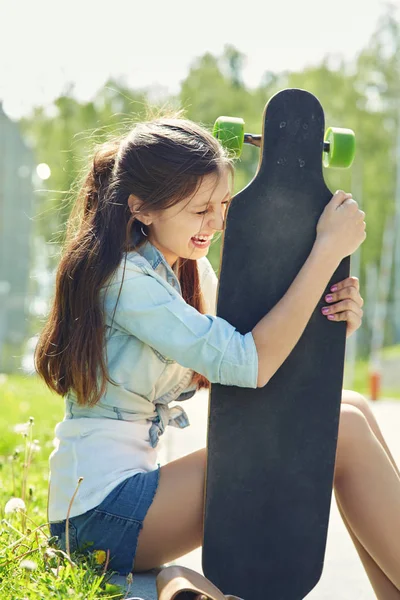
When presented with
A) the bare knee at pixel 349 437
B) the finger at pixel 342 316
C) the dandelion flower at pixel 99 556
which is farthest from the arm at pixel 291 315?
the dandelion flower at pixel 99 556

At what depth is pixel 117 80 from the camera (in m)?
23.2

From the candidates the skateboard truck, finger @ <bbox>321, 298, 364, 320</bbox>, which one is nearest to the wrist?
finger @ <bbox>321, 298, 364, 320</bbox>

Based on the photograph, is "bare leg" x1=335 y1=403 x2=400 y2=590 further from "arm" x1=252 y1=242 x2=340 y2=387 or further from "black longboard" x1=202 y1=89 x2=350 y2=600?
"arm" x1=252 y1=242 x2=340 y2=387

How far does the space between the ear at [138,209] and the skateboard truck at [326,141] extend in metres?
0.29

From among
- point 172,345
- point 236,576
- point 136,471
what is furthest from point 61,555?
point 172,345

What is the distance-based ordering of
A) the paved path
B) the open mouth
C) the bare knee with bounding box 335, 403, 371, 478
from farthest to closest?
1. the paved path
2. the open mouth
3. the bare knee with bounding box 335, 403, 371, 478

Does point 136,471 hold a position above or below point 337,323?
below

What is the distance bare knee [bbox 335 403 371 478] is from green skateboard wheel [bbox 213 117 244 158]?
76 centimetres

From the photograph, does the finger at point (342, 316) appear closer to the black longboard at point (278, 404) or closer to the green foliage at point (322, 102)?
the black longboard at point (278, 404)

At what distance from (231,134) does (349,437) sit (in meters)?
0.87

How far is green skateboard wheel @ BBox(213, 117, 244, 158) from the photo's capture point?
2385mm

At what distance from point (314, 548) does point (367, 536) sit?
0.50 feet

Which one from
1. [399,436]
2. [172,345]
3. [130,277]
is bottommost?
[399,436]

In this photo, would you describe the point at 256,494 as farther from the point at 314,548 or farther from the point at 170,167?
the point at 170,167
